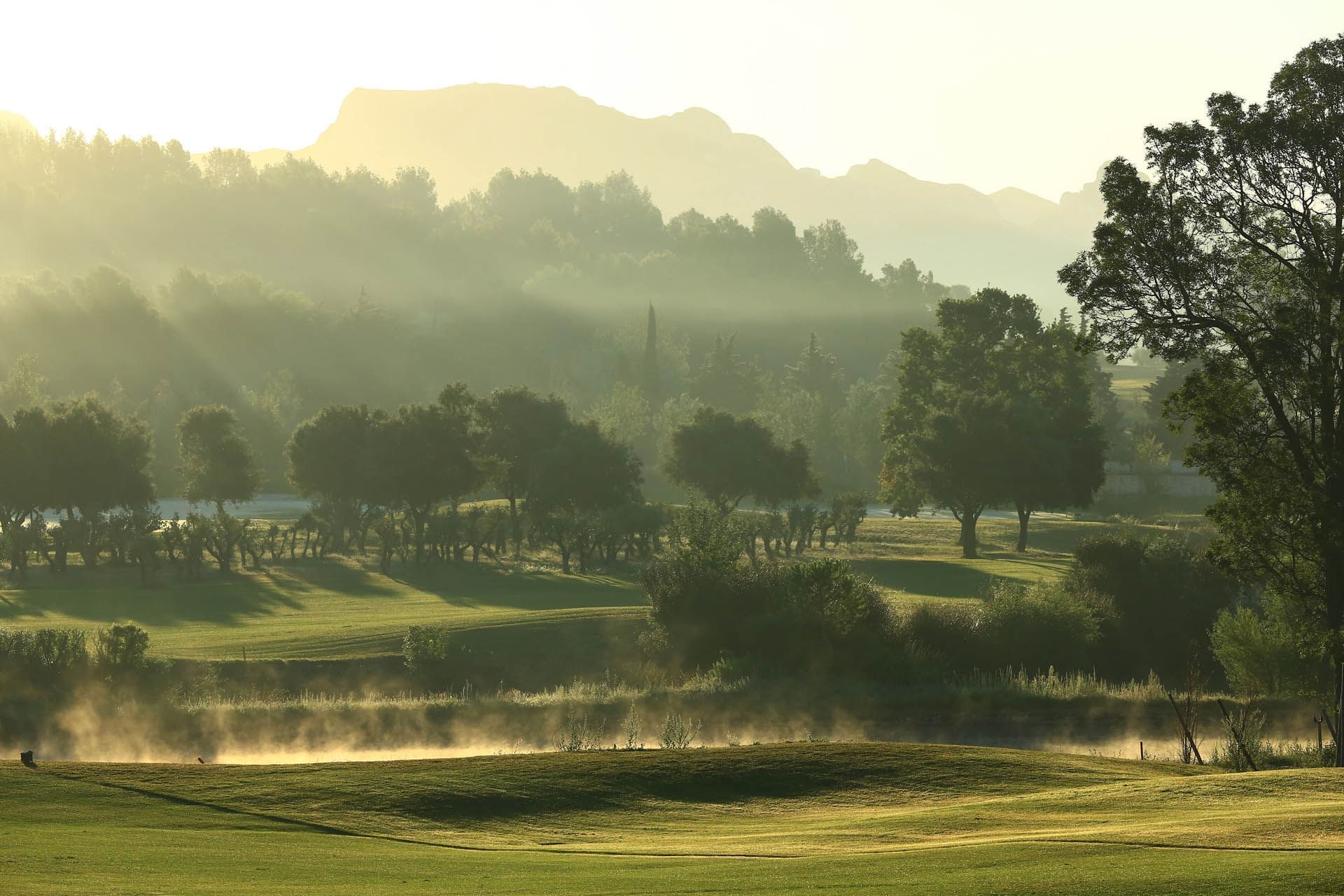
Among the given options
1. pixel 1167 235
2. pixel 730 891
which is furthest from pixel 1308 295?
pixel 730 891

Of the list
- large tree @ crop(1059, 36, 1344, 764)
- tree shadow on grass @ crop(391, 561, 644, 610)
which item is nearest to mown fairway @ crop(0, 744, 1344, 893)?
large tree @ crop(1059, 36, 1344, 764)

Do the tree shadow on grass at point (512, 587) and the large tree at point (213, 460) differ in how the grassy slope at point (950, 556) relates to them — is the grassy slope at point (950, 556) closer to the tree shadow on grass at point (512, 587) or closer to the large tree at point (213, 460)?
the tree shadow on grass at point (512, 587)

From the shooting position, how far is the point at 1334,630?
31.8m

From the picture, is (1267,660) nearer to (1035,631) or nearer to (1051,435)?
(1035,631)

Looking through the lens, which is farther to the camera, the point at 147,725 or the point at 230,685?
the point at 230,685

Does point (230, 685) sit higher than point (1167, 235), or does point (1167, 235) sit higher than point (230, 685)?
point (1167, 235)

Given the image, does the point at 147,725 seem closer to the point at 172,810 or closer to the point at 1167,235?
the point at 172,810

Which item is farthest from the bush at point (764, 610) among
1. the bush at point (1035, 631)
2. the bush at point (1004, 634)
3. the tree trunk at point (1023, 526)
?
the tree trunk at point (1023, 526)

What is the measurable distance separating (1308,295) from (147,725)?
1214 inches

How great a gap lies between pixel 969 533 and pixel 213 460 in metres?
46.2

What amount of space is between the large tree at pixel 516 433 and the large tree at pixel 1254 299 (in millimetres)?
53423

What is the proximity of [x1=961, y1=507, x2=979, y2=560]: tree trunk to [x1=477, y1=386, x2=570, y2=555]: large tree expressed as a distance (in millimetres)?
24625

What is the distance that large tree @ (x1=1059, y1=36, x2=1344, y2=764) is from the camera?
107 feet

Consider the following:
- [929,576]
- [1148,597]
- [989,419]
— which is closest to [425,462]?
[929,576]
